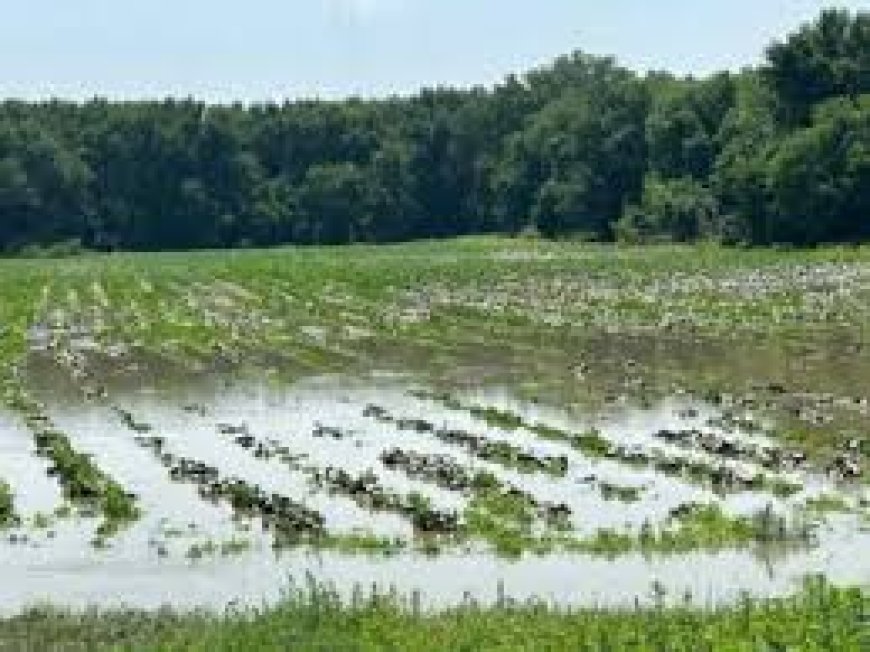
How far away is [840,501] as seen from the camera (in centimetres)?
2331

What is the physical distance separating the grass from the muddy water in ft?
6.85

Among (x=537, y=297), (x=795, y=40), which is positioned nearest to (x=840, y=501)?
(x=537, y=297)

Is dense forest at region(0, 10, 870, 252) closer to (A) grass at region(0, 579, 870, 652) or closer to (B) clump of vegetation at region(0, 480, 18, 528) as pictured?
(B) clump of vegetation at region(0, 480, 18, 528)

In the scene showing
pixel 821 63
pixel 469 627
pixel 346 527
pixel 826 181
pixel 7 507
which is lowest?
pixel 7 507

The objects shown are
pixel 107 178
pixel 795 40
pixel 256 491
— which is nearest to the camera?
pixel 256 491

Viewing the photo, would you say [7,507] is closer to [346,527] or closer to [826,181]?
[346,527]

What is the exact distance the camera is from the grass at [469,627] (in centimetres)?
1353

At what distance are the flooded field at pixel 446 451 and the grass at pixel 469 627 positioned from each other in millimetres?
1134

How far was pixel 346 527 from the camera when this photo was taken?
23.3 meters

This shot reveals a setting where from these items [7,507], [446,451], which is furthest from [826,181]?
[7,507]

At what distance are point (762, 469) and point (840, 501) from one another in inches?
111

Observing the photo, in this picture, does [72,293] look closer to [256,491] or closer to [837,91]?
[837,91]

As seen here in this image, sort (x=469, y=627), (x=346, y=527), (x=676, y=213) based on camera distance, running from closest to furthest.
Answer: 1. (x=469, y=627)
2. (x=346, y=527)
3. (x=676, y=213)

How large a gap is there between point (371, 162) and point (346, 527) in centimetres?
13977
